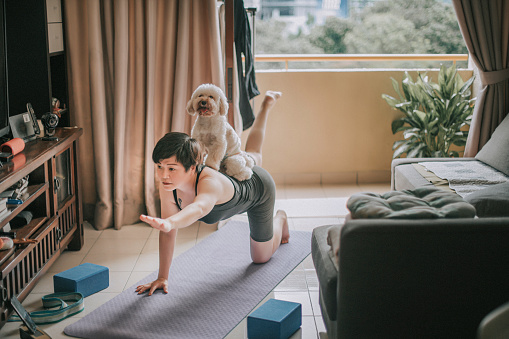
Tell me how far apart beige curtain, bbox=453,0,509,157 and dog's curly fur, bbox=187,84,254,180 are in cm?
205

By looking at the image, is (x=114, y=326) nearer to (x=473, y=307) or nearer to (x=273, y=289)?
(x=273, y=289)

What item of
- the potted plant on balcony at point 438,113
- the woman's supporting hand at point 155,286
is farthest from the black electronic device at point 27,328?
the potted plant on balcony at point 438,113

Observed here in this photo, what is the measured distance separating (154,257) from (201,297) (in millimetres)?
662

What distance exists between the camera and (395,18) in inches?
251

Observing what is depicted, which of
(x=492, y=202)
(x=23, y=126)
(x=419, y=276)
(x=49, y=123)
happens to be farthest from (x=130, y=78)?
(x=419, y=276)

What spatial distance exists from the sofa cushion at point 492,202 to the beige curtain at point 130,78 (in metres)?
1.84

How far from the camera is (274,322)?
7.98ft

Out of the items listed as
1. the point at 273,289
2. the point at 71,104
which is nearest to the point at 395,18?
the point at 71,104

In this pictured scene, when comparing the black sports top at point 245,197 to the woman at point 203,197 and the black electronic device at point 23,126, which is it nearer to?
the woman at point 203,197

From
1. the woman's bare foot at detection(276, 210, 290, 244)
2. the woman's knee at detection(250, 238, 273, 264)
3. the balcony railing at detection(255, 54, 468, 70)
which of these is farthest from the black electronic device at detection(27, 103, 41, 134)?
the balcony railing at detection(255, 54, 468, 70)

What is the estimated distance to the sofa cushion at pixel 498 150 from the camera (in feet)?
11.7

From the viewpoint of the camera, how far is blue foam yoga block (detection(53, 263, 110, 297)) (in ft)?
9.58

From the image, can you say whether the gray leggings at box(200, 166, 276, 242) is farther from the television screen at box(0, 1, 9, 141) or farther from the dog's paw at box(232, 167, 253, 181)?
the television screen at box(0, 1, 9, 141)

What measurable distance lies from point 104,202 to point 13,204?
129cm
